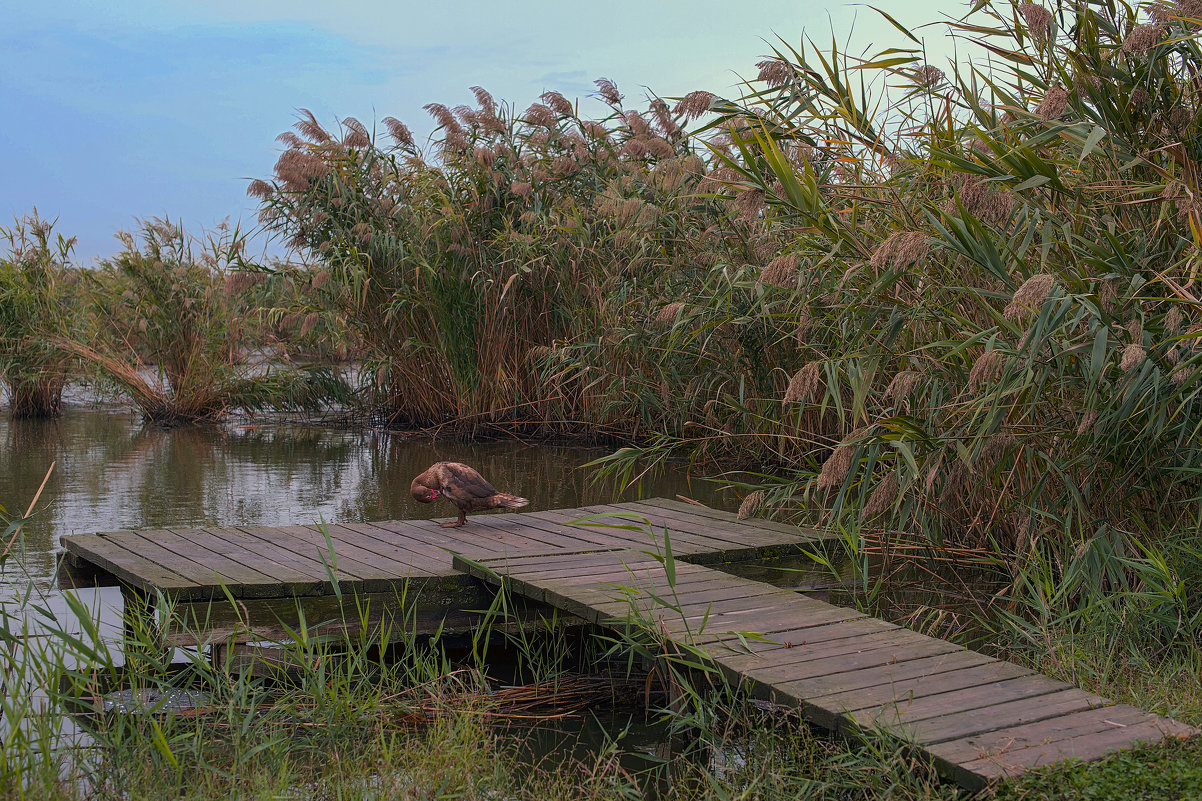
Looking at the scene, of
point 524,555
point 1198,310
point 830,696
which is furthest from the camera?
point 524,555

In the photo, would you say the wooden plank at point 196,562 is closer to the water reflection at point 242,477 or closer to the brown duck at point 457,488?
the water reflection at point 242,477

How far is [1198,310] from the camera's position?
3898 millimetres

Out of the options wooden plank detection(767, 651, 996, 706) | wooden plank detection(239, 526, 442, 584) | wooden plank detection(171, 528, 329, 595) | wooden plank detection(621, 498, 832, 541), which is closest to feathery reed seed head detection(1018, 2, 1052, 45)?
wooden plank detection(621, 498, 832, 541)

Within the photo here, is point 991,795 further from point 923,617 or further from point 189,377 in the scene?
point 189,377

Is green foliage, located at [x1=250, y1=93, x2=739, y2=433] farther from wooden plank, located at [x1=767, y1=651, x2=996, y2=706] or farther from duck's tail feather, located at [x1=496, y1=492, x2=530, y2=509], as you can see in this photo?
wooden plank, located at [x1=767, y1=651, x2=996, y2=706]

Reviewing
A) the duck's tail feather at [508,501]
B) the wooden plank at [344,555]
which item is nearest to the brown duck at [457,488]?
the duck's tail feather at [508,501]

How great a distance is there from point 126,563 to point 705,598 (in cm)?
236

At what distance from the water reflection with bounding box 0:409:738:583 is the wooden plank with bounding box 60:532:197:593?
387 millimetres

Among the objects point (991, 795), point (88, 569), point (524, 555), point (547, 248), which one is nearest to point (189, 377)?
point (547, 248)

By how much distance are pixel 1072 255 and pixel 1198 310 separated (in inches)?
22.5

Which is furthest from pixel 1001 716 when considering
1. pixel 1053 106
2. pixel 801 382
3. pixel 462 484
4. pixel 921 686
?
pixel 462 484

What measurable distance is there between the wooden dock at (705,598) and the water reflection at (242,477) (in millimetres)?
1187

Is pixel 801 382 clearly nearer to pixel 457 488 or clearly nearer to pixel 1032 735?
pixel 457 488

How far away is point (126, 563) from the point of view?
4.56m
